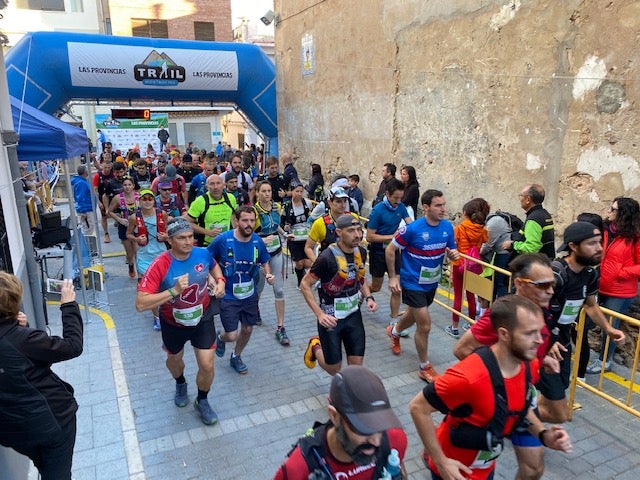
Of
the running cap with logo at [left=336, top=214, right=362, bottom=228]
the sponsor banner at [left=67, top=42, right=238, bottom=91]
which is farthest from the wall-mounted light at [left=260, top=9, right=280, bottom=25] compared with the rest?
the running cap with logo at [left=336, top=214, right=362, bottom=228]

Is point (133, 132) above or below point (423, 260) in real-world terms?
above

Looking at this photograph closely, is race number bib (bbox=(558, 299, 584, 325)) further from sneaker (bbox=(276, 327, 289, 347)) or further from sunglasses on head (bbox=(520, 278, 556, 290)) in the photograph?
sneaker (bbox=(276, 327, 289, 347))

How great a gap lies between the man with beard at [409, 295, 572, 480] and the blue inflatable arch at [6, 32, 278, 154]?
1294 centimetres

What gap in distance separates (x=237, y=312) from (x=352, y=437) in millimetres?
3602

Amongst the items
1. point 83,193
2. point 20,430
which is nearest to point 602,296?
point 20,430

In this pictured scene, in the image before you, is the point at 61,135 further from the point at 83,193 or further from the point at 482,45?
the point at 482,45

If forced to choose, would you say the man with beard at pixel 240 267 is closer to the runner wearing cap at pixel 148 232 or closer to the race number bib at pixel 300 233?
the race number bib at pixel 300 233

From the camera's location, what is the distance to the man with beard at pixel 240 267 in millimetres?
5332

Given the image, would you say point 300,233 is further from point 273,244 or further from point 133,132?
point 133,132

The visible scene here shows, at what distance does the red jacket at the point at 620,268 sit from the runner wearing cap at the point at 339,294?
9.07 ft

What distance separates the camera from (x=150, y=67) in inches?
539

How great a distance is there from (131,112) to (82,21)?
12118 mm

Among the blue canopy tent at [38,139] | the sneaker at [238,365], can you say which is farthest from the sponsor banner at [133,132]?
the sneaker at [238,365]

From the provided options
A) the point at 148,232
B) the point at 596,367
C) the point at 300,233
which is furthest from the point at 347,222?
the point at 148,232
